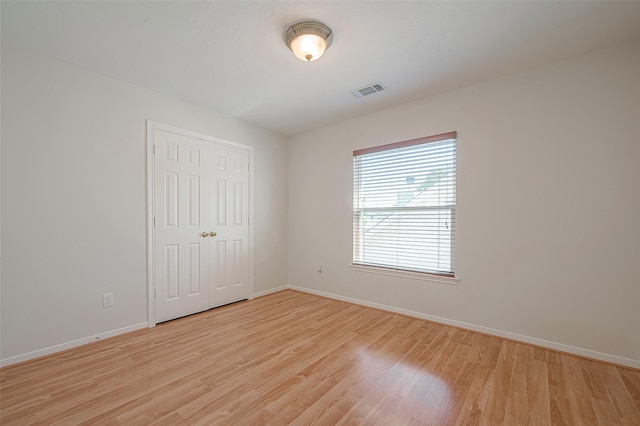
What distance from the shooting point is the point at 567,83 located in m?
2.51

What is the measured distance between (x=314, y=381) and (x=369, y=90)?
2.93 meters

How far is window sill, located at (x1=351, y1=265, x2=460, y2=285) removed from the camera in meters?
3.11

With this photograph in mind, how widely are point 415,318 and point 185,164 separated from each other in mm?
3420

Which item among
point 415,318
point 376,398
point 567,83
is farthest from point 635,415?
point 567,83

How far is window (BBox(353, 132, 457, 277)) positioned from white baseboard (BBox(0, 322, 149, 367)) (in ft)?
9.22

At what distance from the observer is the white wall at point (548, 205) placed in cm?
228

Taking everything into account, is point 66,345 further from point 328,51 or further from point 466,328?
point 466,328

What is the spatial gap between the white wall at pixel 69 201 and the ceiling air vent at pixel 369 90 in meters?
2.18

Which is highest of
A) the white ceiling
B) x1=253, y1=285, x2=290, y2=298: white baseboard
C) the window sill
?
the white ceiling

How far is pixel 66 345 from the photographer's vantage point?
252cm

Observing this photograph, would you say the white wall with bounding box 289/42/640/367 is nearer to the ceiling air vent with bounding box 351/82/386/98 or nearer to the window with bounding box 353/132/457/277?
the window with bounding box 353/132/457/277

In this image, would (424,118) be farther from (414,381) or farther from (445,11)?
(414,381)

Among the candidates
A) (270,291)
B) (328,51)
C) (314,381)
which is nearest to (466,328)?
(314,381)

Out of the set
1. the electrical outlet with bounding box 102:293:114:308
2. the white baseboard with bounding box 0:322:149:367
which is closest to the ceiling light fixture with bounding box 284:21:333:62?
the electrical outlet with bounding box 102:293:114:308
